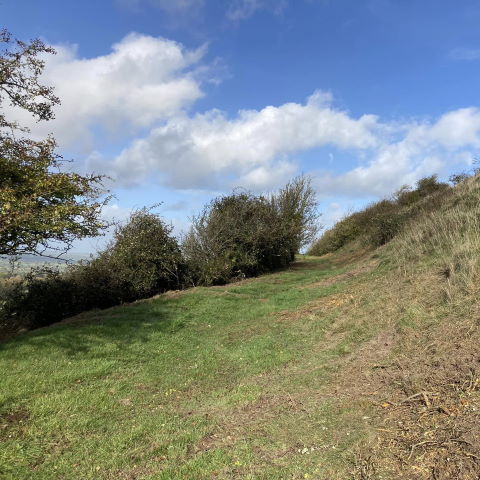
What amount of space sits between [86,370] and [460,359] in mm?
5651

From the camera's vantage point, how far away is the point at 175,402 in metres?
6.14

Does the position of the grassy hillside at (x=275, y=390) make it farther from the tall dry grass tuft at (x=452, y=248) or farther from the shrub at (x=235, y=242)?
the shrub at (x=235, y=242)

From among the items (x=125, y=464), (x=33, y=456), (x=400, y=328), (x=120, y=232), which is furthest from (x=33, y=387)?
(x=120, y=232)

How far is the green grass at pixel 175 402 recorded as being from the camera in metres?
4.35

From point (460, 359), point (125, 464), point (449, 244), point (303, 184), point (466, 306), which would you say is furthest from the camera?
point (303, 184)

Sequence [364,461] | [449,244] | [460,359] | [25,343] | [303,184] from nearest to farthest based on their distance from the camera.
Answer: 1. [364,461]
2. [460,359]
3. [25,343]
4. [449,244]
5. [303,184]

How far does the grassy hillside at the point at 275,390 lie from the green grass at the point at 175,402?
0.02m

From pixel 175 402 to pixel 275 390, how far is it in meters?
1.45

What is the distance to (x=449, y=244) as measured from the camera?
9250mm

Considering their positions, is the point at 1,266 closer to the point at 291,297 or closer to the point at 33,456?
the point at 291,297

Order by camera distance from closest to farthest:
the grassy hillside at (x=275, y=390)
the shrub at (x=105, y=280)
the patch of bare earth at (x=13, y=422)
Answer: the grassy hillside at (x=275, y=390)
the patch of bare earth at (x=13, y=422)
the shrub at (x=105, y=280)

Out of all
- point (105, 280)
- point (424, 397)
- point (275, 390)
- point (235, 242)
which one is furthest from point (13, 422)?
point (235, 242)

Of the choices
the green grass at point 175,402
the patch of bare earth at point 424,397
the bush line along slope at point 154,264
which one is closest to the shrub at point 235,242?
the bush line along slope at point 154,264

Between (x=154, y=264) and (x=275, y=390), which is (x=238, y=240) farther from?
(x=275, y=390)
